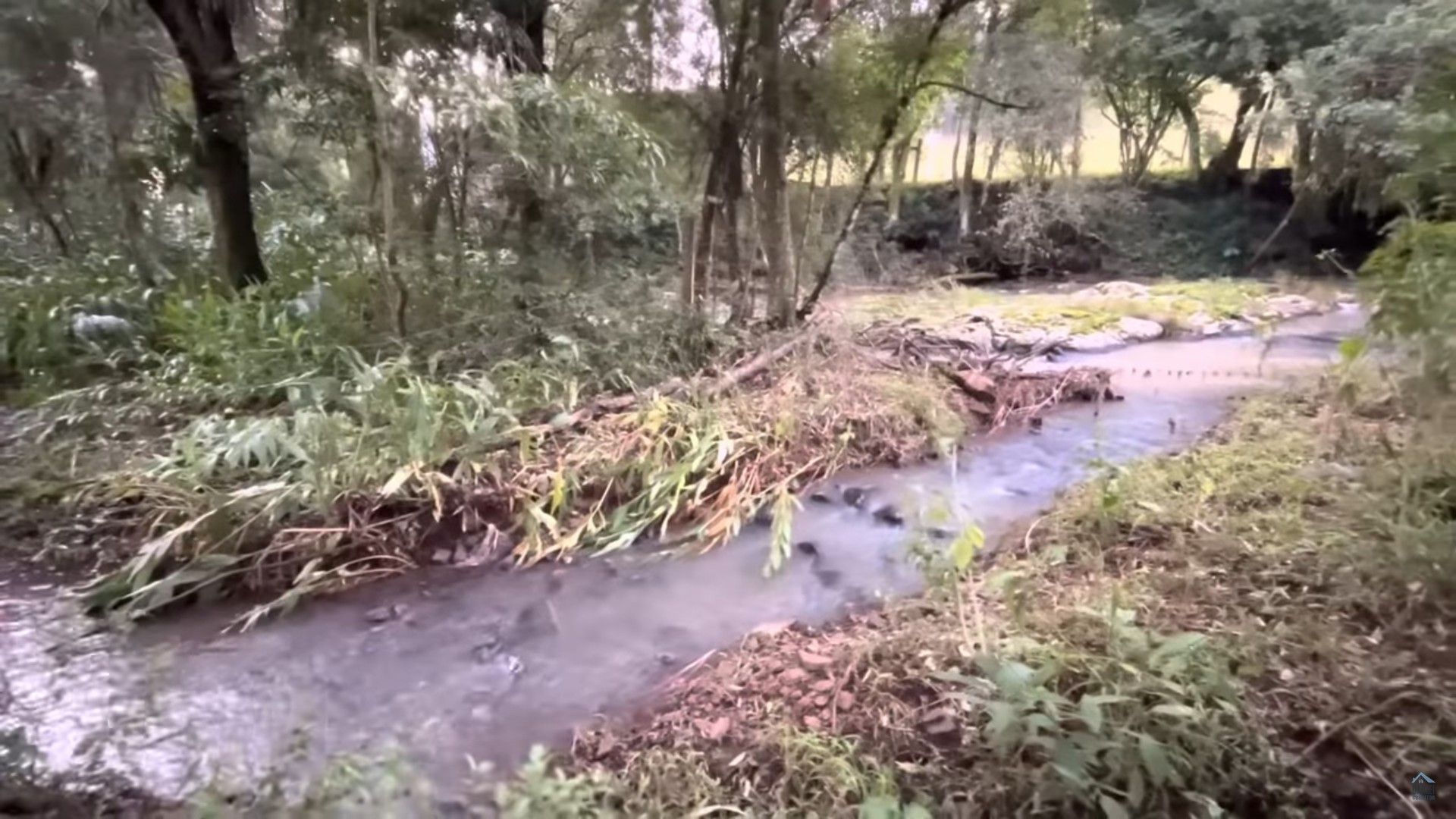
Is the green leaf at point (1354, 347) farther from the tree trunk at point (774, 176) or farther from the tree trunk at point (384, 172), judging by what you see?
the tree trunk at point (384, 172)

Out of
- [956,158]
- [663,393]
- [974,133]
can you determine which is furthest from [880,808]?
[956,158]

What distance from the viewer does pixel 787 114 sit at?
18.8 ft

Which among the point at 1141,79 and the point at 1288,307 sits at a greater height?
the point at 1141,79

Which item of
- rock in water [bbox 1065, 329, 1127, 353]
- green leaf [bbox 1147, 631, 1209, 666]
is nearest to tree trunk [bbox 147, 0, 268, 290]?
green leaf [bbox 1147, 631, 1209, 666]

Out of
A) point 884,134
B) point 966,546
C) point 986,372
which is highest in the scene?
point 884,134

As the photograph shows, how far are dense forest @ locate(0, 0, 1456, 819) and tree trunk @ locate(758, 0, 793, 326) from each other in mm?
24

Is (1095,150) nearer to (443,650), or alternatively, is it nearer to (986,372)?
(986,372)

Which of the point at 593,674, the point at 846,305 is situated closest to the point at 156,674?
the point at 593,674

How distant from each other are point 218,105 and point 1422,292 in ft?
17.6

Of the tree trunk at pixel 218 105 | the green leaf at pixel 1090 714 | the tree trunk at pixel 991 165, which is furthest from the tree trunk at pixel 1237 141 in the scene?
the green leaf at pixel 1090 714

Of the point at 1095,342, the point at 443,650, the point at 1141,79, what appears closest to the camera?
the point at 443,650

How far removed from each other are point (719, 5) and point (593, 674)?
13.1ft

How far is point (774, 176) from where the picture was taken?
235 inches

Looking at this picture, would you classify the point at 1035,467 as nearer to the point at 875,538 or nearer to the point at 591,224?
the point at 875,538
